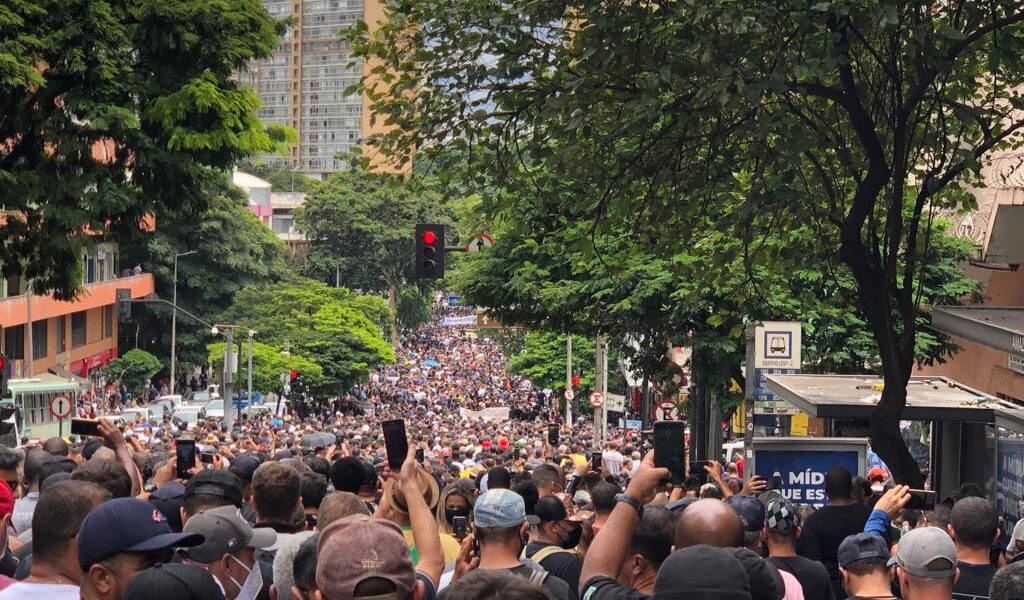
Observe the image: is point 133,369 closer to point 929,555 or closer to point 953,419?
point 953,419

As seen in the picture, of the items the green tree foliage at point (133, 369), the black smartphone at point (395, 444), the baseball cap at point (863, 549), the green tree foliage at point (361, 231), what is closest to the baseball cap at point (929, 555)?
the baseball cap at point (863, 549)

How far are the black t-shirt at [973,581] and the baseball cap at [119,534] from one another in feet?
11.8

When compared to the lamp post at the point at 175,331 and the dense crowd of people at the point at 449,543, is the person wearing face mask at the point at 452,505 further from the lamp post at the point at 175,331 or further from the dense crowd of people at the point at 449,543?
the lamp post at the point at 175,331

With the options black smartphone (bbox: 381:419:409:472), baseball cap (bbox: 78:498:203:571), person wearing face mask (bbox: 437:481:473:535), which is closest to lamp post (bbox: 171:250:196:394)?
person wearing face mask (bbox: 437:481:473:535)

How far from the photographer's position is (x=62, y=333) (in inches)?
2267

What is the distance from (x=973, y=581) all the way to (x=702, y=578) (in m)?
3.25

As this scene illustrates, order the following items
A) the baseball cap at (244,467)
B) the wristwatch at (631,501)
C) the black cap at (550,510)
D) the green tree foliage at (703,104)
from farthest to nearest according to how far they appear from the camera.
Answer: the green tree foliage at (703,104), the baseball cap at (244,467), the black cap at (550,510), the wristwatch at (631,501)

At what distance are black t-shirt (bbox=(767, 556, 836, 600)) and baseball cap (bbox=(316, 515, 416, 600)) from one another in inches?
116

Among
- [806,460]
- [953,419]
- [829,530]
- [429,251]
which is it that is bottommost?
[806,460]

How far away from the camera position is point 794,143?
9688 millimetres

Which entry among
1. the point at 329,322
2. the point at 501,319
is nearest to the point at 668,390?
the point at 501,319

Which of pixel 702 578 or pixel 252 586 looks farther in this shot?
pixel 252 586

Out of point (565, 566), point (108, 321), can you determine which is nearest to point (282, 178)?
point (108, 321)

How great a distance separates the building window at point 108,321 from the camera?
64438mm
